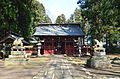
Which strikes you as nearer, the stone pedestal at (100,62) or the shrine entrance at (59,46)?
the stone pedestal at (100,62)

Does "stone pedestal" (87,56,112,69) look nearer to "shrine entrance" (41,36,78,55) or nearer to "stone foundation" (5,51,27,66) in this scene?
"stone foundation" (5,51,27,66)

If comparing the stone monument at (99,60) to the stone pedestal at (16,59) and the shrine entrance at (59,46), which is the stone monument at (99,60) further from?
the shrine entrance at (59,46)

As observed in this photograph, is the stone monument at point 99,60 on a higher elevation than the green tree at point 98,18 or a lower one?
lower

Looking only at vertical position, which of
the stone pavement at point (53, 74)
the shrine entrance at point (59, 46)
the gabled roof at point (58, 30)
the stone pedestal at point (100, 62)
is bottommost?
the stone pavement at point (53, 74)

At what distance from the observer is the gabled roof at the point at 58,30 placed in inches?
2350

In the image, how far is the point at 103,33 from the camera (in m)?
59.1

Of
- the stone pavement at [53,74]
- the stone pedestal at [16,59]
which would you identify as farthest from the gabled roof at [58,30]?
the stone pavement at [53,74]

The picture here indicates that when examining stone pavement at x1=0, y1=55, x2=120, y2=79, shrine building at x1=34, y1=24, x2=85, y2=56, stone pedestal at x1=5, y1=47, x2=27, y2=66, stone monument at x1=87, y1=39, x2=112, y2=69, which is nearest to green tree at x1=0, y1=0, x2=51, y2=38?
shrine building at x1=34, y1=24, x2=85, y2=56

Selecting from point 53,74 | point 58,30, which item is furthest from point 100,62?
point 58,30

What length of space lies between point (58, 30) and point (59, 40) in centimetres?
243

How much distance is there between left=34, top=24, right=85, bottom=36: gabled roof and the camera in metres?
59.7

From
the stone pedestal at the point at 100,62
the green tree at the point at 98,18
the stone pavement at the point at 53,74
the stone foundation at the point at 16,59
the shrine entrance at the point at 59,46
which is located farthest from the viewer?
the shrine entrance at the point at 59,46

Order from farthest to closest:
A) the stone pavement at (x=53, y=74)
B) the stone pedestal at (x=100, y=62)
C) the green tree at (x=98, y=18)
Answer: the green tree at (x=98, y=18), the stone pedestal at (x=100, y=62), the stone pavement at (x=53, y=74)

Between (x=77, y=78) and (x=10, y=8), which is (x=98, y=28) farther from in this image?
(x=77, y=78)
